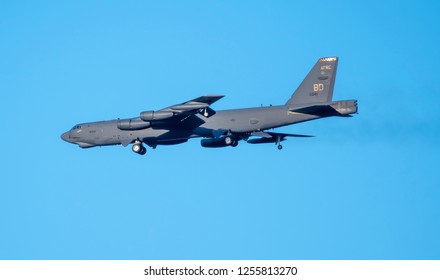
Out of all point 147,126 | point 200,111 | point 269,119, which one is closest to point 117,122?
point 147,126

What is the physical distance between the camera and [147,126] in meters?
41.4

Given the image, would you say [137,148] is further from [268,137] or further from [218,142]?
[268,137]

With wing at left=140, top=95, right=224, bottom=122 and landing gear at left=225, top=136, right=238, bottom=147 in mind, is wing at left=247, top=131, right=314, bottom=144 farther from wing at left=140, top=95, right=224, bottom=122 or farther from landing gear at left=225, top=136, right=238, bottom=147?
wing at left=140, top=95, right=224, bottom=122

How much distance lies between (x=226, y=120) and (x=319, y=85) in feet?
16.7

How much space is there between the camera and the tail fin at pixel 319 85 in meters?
39.9

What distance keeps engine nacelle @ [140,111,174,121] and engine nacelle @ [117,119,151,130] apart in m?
0.93

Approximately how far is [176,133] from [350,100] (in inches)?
381

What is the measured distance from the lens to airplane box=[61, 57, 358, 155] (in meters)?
39.0

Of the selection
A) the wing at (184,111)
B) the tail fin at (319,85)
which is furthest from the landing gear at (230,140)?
the tail fin at (319,85)

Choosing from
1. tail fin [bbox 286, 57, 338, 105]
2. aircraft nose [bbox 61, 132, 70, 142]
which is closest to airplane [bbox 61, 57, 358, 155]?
tail fin [bbox 286, 57, 338, 105]

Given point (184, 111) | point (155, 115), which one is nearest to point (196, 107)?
point (184, 111)

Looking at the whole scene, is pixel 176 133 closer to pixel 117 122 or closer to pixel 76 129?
pixel 117 122

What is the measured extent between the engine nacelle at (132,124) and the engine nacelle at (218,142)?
343cm

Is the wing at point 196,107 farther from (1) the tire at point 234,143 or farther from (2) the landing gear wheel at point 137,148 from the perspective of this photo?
(2) the landing gear wheel at point 137,148
